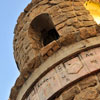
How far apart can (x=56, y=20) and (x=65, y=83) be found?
1.92 metres

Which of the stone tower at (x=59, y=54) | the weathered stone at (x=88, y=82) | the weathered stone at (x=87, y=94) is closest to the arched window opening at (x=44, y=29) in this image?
the stone tower at (x=59, y=54)

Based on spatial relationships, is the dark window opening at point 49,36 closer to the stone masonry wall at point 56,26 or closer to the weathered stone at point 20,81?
the stone masonry wall at point 56,26

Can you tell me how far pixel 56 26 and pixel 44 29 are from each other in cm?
98

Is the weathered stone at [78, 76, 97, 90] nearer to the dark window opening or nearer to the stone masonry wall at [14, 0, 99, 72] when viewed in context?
the stone masonry wall at [14, 0, 99, 72]

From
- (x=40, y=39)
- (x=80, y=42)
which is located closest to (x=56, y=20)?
(x=40, y=39)

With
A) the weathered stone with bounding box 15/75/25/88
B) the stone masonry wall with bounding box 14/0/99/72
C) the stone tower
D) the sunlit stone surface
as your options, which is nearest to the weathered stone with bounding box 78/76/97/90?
the stone tower

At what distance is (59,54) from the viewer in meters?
4.16

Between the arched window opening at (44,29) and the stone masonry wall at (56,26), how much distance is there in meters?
0.13

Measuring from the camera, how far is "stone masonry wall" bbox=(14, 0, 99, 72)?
4.35m

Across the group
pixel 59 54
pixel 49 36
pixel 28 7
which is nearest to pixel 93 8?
pixel 49 36

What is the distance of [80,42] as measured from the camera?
4.20 m

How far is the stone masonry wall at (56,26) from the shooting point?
4348 mm

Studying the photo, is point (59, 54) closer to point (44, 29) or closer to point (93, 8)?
point (44, 29)

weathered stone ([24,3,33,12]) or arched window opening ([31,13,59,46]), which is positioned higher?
weathered stone ([24,3,33,12])
